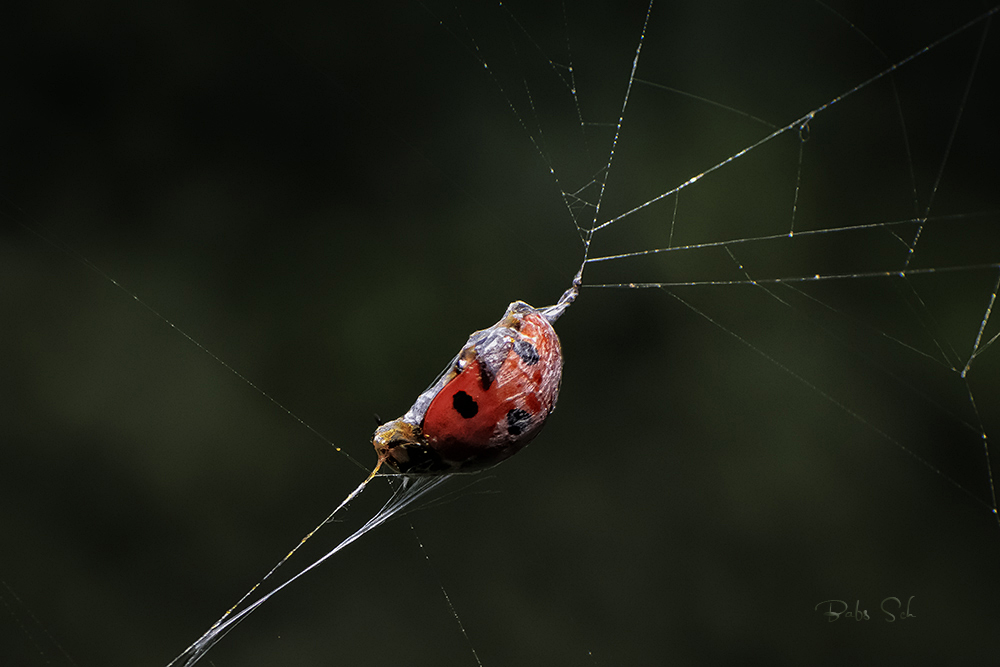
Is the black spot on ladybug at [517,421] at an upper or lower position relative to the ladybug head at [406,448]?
lower

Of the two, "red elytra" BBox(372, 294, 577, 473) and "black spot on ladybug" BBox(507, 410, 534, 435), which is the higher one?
"red elytra" BBox(372, 294, 577, 473)

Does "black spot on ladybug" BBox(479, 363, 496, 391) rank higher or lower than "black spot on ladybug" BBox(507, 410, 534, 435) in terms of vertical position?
higher

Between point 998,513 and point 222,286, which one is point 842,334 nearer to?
point 998,513

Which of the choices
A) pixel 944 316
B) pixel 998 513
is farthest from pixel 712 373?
pixel 998 513

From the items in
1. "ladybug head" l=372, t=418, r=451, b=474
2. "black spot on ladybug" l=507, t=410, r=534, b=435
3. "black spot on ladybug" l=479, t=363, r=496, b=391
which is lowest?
"black spot on ladybug" l=507, t=410, r=534, b=435
